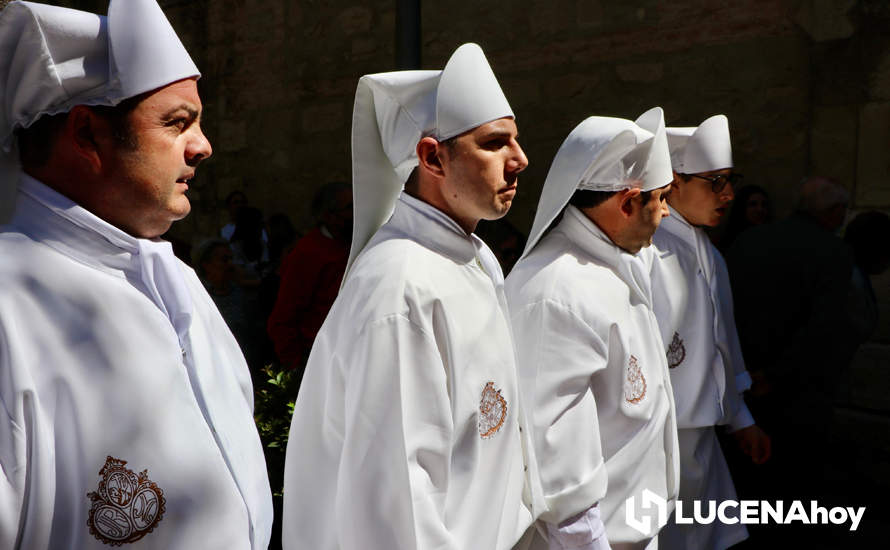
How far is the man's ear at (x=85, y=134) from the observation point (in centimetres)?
161

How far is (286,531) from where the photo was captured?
2.42 meters

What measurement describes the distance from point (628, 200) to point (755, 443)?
5.47ft

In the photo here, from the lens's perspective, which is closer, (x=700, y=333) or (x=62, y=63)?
(x=62, y=63)

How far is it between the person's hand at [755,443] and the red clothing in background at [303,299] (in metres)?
2.06

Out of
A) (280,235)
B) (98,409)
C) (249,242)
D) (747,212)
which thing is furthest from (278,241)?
A: (98,409)

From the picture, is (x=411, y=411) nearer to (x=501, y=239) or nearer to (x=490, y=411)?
(x=490, y=411)

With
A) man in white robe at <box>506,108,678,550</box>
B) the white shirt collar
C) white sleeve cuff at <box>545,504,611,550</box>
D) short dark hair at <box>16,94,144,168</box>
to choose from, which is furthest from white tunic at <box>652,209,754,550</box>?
short dark hair at <box>16,94,144,168</box>

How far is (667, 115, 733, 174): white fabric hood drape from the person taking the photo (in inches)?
184

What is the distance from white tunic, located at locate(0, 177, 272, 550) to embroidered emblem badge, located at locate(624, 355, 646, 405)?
5.90ft

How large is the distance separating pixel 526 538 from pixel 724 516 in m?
1.80

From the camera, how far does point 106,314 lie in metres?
1.55

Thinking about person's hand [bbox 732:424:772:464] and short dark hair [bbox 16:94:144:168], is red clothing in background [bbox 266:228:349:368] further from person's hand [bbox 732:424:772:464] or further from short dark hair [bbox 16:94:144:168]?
short dark hair [bbox 16:94:144:168]

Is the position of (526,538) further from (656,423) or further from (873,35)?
(873,35)

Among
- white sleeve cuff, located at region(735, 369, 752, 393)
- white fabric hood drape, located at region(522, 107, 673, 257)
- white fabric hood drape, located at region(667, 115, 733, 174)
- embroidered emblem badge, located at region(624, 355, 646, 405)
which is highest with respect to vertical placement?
white fabric hood drape, located at region(522, 107, 673, 257)
